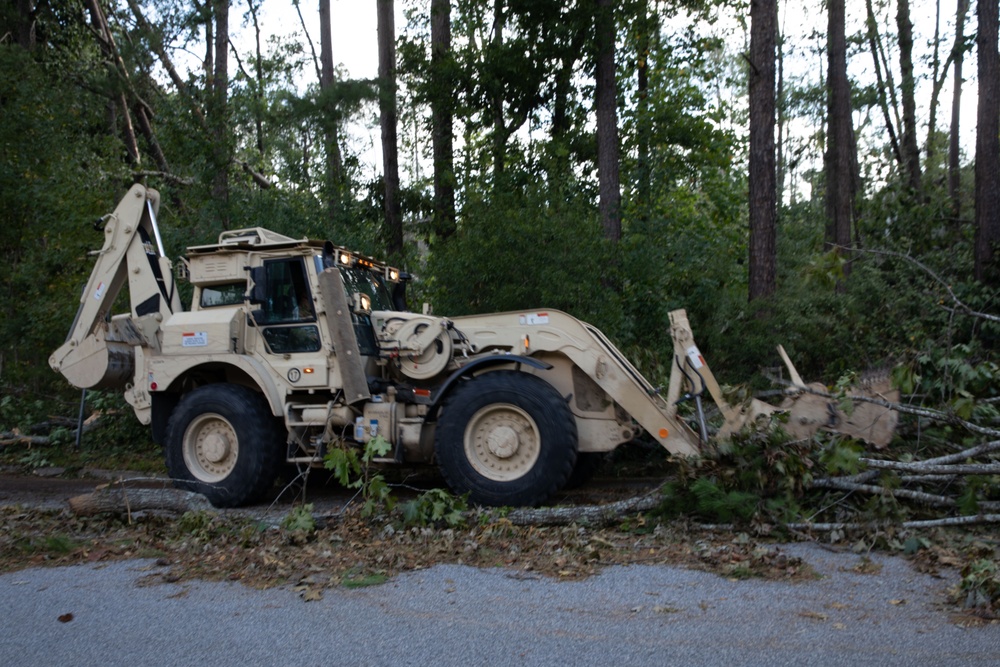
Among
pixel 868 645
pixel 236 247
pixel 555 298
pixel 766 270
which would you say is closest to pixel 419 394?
pixel 236 247

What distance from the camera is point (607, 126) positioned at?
1730 cm

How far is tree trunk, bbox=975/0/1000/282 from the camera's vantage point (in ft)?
46.4

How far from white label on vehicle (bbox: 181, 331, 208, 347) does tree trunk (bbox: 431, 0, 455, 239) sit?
10235 mm

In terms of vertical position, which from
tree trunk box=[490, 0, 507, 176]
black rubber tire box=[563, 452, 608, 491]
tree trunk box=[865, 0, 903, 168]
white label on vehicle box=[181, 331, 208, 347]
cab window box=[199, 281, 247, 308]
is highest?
tree trunk box=[865, 0, 903, 168]

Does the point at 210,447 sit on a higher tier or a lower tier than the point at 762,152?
lower

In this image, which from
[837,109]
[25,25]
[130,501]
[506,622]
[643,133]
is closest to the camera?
[506,622]

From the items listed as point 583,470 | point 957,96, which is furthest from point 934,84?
point 583,470

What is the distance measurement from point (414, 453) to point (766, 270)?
8865 millimetres

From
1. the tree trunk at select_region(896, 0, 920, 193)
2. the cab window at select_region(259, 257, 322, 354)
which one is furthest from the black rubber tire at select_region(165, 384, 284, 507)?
the tree trunk at select_region(896, 0, 920, 193)

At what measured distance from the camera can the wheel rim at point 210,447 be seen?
9211 millimetres

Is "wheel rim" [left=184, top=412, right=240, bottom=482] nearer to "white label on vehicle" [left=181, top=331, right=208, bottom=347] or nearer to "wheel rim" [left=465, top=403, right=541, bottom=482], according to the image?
"white label on vehicle" [left=181, top=331, right=208, bottom=347]

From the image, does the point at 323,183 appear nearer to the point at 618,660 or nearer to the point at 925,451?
the point at 925,451

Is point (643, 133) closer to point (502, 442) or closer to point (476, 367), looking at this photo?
point (476, 367)

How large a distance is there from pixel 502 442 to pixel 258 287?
3.01 meters
